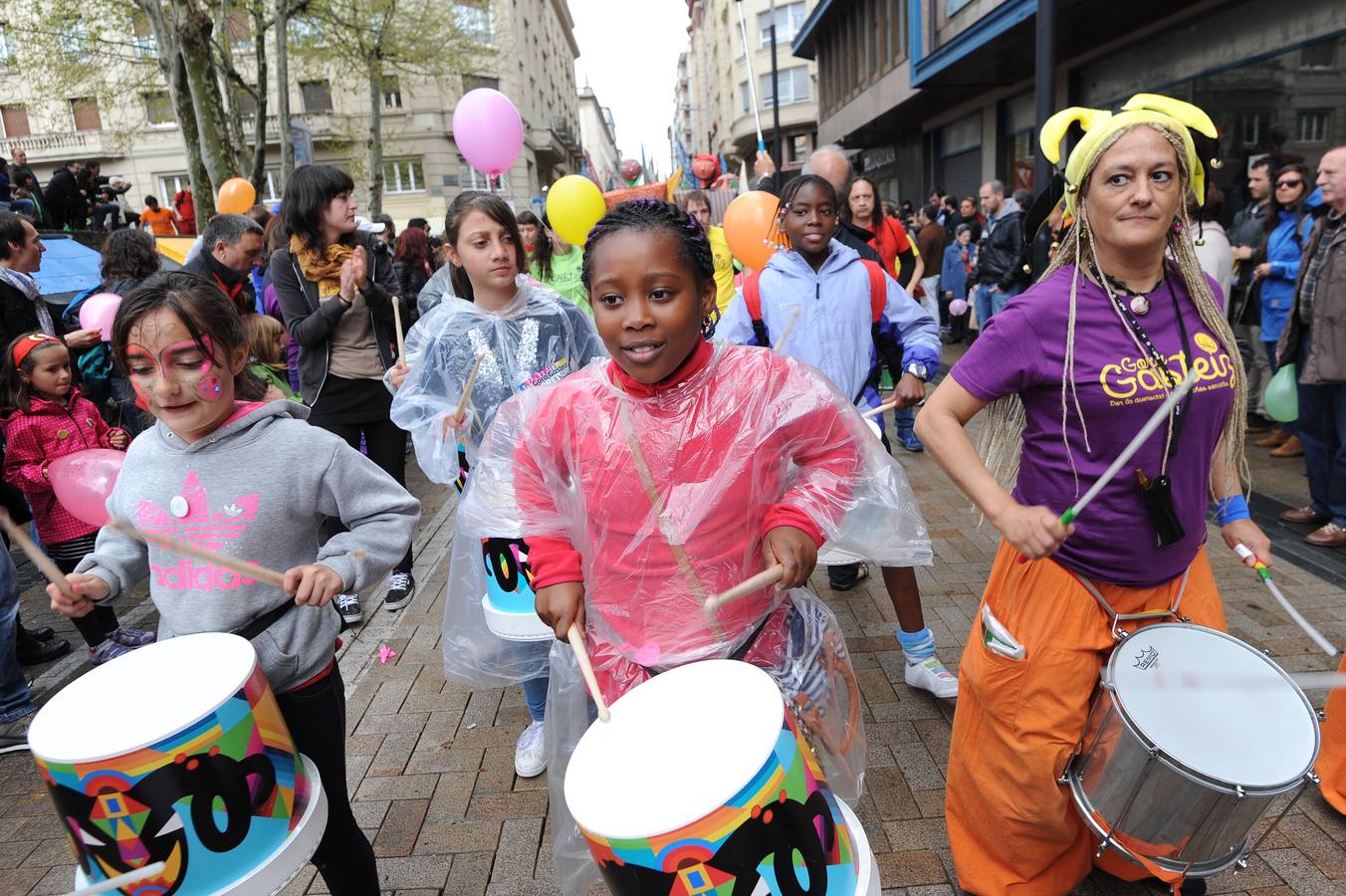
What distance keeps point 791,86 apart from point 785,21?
3.09 metres

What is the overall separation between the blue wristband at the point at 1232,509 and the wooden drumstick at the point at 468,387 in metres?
2.34

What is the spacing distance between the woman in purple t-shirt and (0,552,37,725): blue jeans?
3955mm

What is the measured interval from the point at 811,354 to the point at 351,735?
7.92 ft

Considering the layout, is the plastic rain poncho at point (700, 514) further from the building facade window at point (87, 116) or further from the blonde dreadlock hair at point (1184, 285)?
the building facade window at point (87, 116)

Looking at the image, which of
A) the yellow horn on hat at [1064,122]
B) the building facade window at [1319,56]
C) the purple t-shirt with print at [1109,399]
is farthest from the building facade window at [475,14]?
the purple t-shirt with print at [1109,399]

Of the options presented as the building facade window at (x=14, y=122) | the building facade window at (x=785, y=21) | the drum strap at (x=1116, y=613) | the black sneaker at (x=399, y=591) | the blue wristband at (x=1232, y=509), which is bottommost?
the black sneaker at (x=399, y=591)

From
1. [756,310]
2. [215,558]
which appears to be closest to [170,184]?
[756,310]

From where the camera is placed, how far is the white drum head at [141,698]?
1436mm

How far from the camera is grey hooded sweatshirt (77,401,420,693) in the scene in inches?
73.7

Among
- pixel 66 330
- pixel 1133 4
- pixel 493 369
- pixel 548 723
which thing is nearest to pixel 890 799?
pixel 548 723

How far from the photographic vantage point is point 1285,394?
16.4 ft

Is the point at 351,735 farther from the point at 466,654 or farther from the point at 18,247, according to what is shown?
the point at 18,247

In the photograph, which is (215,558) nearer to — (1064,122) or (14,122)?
(1064,122)

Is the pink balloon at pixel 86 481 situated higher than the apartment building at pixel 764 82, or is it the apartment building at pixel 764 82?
the apartment building at pixel 764 82
